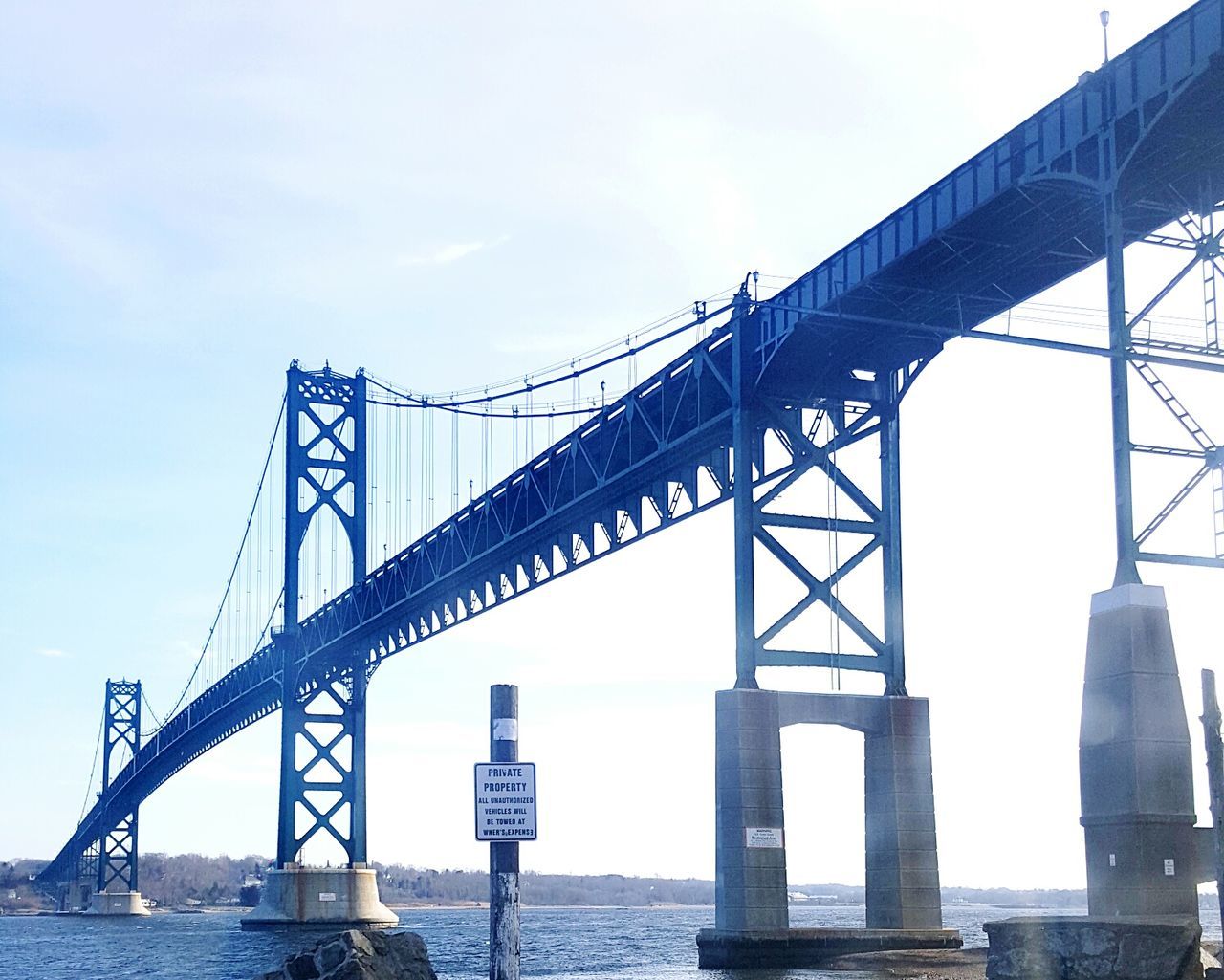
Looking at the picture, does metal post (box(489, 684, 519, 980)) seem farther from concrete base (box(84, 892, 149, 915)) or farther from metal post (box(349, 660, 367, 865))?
concrete base (box(84, 892, 149, 915))

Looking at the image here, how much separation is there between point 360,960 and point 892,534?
22986mm

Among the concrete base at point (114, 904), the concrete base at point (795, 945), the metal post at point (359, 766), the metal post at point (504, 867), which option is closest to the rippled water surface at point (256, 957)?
the concrete base at point (795, 945)

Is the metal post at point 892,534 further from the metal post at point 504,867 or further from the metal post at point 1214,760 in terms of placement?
the metal post at point 504,867

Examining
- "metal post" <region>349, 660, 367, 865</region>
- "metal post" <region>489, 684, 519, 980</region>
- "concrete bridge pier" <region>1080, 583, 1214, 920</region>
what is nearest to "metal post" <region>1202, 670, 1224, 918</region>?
"concrete bridge pier" <region>1080, 583, 1214, 920</region>

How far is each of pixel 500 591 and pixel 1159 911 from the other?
132ft

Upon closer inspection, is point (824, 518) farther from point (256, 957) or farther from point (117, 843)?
point (117, 843)

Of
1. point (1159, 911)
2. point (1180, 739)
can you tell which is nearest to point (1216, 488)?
point (1180, 739)

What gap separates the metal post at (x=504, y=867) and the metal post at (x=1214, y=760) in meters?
14.6

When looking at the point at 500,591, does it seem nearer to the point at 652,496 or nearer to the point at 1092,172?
the point at 652,496

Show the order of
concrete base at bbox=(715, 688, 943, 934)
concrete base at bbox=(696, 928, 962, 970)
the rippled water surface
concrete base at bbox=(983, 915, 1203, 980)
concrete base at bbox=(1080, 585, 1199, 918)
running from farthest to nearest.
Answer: the rippled water surface < concrete base at bbox=(715, 688, 943, 934) < concrete base at bbox=(696, 928, 962, 970) < concrete base at bbox=(1080, 585, 1199, 918) < concrete base at bbox=(983, 915, 1203, 980)

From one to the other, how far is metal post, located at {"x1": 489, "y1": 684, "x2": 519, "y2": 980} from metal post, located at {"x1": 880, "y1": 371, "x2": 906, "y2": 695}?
2733cm

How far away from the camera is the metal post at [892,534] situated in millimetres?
41062

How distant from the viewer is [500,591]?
214 feet

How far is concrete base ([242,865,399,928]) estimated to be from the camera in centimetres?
8350
